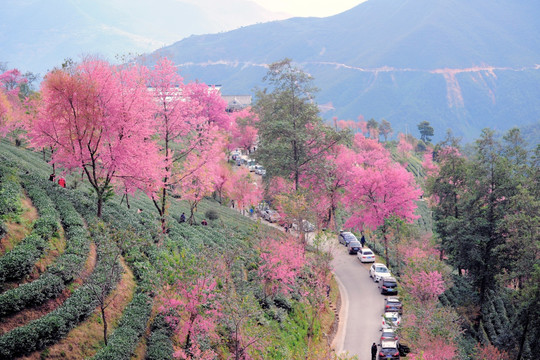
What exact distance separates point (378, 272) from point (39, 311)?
87.1 feet

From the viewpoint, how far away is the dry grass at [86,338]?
44.9 feet

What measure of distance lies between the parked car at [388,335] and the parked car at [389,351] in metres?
0.42

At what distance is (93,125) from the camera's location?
20.2m

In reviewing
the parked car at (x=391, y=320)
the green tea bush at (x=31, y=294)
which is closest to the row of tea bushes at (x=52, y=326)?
the green tea bush at (x=31, y=294)

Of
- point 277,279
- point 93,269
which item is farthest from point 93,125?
point 277,279

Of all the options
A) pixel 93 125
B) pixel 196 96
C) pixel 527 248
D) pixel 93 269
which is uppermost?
pixel 196 96

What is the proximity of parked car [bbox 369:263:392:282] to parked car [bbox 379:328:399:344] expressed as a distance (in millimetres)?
8262

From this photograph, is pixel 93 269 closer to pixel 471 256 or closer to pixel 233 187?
pixel 471 256

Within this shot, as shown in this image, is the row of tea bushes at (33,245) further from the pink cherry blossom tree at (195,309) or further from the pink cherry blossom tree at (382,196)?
the pink cherry blossom tree at (382,196)

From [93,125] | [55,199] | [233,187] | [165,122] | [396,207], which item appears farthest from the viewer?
[233,187]

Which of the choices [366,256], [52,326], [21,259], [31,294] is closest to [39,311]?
[31,294]

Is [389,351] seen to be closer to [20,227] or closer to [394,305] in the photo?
[394,305]

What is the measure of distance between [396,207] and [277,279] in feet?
63.5

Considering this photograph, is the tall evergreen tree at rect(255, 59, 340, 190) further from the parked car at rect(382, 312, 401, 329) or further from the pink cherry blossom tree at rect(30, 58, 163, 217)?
the pink cherry blossom tree at rect(30, 58, 163, 217)
